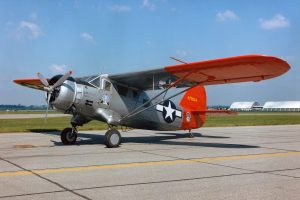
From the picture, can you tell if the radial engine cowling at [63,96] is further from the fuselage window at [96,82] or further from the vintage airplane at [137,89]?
the fuselage window at [96,82]

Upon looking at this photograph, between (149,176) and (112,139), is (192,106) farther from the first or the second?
(149,176)

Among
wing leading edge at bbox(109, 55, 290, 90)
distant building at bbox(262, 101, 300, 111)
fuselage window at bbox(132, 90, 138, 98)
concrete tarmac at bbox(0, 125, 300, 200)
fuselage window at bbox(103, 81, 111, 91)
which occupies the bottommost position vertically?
concrete tarmac at bbox(0, 125, 300, 200)

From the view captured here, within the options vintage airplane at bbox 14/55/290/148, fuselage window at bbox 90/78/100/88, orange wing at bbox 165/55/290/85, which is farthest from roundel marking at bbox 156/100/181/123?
fuselage window at bbox 90/78/100/88

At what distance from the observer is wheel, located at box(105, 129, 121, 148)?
12.3 m

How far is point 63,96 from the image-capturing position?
38.0 ft

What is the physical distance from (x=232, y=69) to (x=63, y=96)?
5651mm

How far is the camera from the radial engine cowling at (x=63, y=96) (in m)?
11.6

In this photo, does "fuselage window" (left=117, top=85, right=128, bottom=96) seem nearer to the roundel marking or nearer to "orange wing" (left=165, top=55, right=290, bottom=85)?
the roundel marking

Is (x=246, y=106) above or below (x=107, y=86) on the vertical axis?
above

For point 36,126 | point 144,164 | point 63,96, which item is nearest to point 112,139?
point 63,96

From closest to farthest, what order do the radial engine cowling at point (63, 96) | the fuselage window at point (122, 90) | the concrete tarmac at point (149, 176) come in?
the concrete tarmac at point (149, 176)
the radial engine cowling at point (63, 96)
the fuselage window at point (122, 90)

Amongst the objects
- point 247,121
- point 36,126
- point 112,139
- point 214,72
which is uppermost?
point 214,72

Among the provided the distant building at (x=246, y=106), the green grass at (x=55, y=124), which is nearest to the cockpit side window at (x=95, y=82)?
the green grass at (x=55, y=124)

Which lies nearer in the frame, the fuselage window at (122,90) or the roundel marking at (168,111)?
the fuselage window at (122,90)
